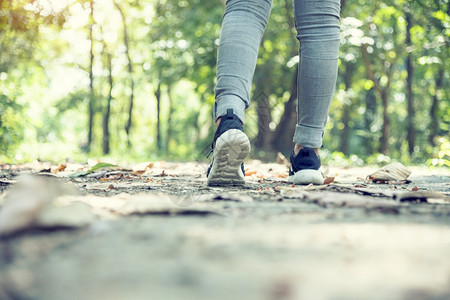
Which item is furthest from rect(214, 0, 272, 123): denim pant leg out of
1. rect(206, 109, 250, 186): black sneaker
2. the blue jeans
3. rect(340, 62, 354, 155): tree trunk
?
rect(340, 62, 354, 155): tree trunk

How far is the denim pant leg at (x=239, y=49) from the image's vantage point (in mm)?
2357

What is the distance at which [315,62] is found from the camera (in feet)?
8.34

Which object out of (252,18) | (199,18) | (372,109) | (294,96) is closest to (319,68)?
(252,18)

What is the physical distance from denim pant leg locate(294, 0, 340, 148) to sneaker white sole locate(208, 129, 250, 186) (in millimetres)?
543

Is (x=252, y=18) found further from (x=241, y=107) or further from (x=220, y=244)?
(x=220, y=244)

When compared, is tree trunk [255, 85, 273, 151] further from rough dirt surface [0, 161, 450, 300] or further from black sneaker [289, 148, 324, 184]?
rough dirt surface [0, 161, 450, 300]

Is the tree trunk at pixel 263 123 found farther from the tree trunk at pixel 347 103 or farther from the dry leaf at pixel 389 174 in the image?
the dry leaf at pixel 389 174

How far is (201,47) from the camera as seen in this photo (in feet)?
37.0

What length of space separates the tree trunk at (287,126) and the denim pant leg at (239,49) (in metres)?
8.71

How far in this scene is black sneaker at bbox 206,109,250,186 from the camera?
2.10m

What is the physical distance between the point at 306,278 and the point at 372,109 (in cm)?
1905

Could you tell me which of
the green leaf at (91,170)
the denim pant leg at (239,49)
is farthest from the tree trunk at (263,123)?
the denim pant leg at (239,49)

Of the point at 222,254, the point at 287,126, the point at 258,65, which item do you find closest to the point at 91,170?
the point at 222,254

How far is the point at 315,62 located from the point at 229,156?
0.75 meters
